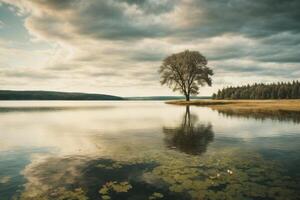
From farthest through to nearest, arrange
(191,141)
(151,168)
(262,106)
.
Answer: (262,106), (191,141), (151,168)

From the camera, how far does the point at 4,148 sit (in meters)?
22.6

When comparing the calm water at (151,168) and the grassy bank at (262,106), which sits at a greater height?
the grassy bank at (262,106)

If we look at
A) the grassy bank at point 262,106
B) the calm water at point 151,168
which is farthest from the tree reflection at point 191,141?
the grassy bank at point 262,106

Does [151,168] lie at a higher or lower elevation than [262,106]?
lower

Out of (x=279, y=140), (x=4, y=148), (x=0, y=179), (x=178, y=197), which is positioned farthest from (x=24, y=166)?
(x=279, y=140)

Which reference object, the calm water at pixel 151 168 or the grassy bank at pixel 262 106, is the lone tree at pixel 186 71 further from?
the calm water at pixel 151 168

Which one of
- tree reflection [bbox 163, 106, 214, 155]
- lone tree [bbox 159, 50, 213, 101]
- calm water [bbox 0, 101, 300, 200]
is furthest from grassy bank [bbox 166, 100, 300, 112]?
calm water [bbox 0, 101, 300, 200]

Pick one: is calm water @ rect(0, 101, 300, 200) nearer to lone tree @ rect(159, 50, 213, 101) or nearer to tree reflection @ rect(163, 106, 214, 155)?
tree reflection @ rect(163, 106, 214, 155)

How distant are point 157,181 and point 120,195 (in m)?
2.40

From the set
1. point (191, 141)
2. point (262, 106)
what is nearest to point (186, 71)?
point (262, 106)

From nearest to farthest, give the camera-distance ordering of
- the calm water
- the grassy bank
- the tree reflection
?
the calm water → the tree reflection → the grassy bank

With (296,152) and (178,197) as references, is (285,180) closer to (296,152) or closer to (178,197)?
(178,197)

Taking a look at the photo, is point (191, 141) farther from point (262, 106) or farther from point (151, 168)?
point (262, 106)

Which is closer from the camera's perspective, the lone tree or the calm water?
the calm water
